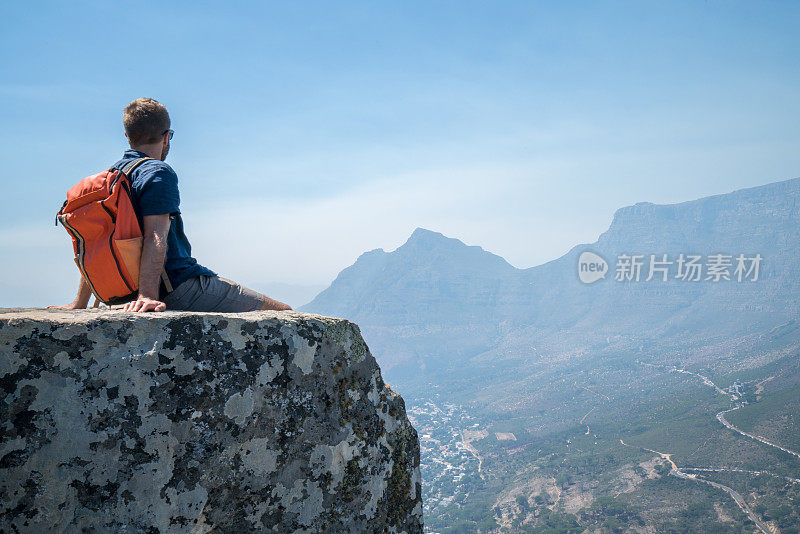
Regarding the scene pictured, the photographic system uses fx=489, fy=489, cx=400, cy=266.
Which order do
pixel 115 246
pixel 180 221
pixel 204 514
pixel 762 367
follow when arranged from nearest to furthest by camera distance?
pixel 204 514
pixel 115 246
pixel 180 221
pixel 762 367

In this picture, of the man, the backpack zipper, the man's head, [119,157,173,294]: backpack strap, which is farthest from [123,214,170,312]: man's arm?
the man's head

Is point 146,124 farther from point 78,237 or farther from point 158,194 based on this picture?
point 78,237

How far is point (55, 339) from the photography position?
2551 mm

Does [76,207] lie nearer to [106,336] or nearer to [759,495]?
[106,336]

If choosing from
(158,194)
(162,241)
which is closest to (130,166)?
(158,194)

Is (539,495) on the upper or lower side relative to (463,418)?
upper

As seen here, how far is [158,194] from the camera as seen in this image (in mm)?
3475

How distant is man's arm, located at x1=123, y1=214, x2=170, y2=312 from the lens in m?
3.34

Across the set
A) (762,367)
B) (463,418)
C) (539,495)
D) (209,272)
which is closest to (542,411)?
(463,418)

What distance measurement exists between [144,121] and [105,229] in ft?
3.16

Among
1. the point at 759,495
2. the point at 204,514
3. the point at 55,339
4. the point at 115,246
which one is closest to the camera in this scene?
the point at 55,339

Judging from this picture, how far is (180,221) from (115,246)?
1.89 feet

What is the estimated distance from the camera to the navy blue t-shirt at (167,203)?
3453mm

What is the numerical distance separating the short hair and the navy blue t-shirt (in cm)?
12
